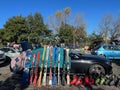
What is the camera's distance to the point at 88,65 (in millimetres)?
10703

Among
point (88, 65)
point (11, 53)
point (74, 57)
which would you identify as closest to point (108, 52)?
point (11, 53)

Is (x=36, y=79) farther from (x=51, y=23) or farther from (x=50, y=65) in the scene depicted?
(x=51, y=23)

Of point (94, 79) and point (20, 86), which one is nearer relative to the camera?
point (20, 86)

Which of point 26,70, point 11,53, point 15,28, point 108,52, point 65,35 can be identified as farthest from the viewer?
point 65,35

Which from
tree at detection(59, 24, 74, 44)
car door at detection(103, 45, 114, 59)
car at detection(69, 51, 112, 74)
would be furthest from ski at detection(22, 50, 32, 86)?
tree at detection(59, 24, 74, 44)

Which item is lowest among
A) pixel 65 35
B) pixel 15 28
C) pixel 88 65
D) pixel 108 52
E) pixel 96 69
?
pixel 96 69

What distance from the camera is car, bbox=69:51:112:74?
10.6m

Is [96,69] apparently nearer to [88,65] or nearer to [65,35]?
[88,65]

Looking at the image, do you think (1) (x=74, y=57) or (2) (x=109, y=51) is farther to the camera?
(2) (x=109, y=51)

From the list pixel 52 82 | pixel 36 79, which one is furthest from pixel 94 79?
pixel 36 79

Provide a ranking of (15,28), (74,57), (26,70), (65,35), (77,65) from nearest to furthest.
A: 1. (26,70)
2. (77,65)
3. (74,57)
4. (15,28)
5. (65,35)

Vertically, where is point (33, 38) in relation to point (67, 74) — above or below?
above

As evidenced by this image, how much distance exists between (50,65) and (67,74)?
0.84m

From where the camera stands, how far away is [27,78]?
9477mm
